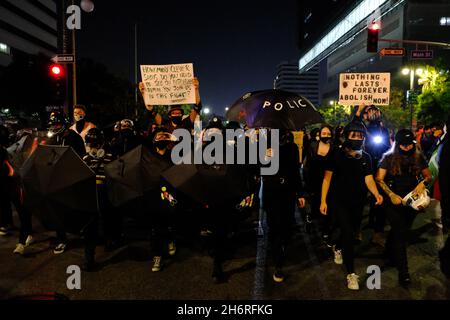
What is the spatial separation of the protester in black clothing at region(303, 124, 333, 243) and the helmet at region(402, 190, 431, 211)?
1382 millimetres

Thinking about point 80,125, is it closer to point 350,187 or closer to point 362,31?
point 350,187

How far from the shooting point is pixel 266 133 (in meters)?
5.32

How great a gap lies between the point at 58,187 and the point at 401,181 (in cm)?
427

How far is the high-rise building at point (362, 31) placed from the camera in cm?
5950

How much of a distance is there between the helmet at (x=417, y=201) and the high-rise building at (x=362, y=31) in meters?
37.4

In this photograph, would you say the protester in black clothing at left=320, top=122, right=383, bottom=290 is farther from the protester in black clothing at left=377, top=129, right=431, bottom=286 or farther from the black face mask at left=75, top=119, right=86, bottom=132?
the black face mask at left=75, top=119, right=86, bottom=132

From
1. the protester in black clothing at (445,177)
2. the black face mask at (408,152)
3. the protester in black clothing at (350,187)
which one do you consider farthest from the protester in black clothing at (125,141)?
the protester in black clothing at (445,177)

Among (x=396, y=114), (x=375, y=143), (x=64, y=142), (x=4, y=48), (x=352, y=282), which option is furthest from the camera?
(x=4, y=48)

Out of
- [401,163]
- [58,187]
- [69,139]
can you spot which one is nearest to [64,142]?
[69,139]

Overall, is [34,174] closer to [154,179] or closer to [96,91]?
[154,179]

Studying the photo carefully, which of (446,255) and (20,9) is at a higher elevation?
(20,9)

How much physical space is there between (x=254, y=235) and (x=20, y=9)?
284 feet

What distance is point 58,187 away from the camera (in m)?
4.91
